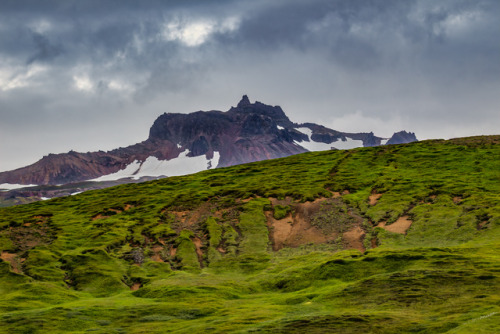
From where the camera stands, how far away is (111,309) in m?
47.3

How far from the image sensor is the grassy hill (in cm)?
4044

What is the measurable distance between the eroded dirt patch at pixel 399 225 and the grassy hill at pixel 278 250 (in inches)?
7.4

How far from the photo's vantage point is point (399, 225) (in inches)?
3376

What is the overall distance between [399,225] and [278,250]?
22.2 m

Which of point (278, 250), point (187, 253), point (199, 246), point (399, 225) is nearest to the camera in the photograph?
point (278, 250)

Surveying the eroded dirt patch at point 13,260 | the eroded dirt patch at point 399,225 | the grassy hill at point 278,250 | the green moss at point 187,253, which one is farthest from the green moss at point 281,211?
the eroded dirt patch at point 13,260

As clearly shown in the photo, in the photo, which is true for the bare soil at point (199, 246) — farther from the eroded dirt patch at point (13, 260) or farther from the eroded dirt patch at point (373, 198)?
the eroded dirt patch at point (373, 198)

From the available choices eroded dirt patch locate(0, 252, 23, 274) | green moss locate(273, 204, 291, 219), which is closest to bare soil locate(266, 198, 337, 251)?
green moss locate(273, 204, 291, 219)

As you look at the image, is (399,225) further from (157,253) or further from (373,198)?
(157,253)

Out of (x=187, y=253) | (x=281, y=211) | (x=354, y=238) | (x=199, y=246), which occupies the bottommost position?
(x=187, y=253)

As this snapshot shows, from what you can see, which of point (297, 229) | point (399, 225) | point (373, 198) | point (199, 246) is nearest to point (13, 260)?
point (199, 246)

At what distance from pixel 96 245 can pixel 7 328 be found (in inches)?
1826

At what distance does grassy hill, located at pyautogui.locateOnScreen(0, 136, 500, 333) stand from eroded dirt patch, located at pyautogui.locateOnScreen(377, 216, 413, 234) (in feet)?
0.61

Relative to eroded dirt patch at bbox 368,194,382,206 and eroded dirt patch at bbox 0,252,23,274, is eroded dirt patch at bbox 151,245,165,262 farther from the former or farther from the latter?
eroded dirt patch at bbox 368,194,382,206
